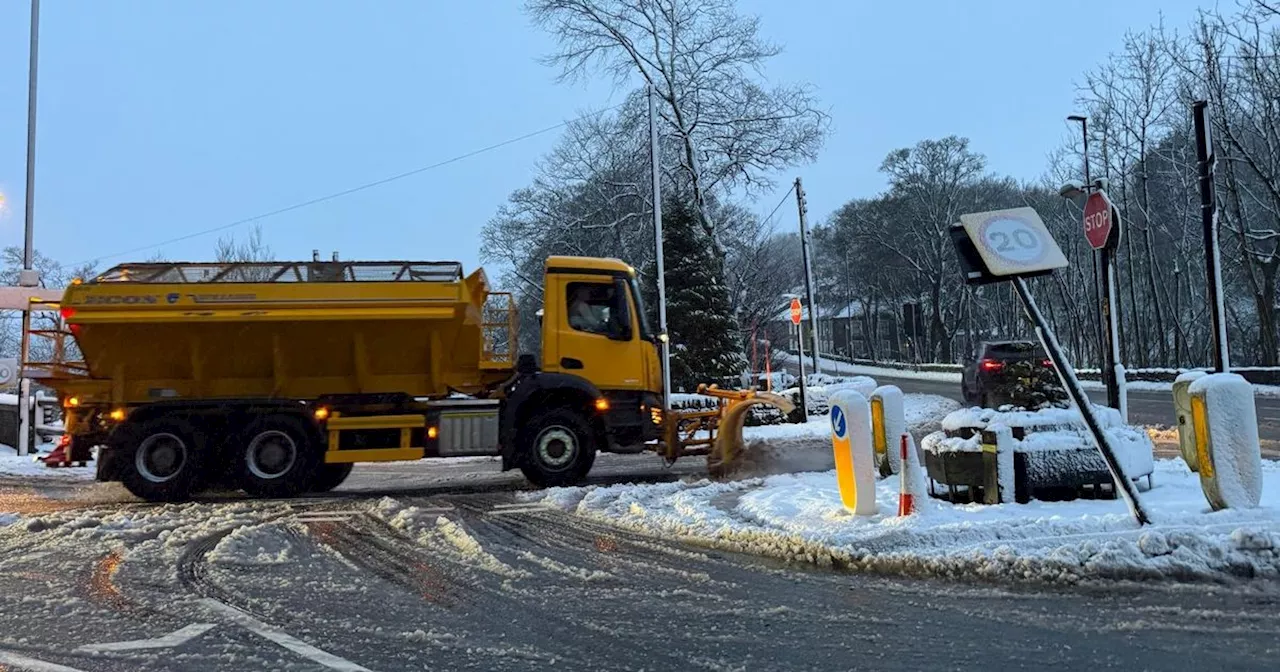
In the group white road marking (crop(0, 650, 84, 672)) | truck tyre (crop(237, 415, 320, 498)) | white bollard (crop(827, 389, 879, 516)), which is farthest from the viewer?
truck tyre (crop(237, 415, 320, 498))

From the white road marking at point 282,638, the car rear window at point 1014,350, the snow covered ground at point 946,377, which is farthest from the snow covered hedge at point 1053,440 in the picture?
the car rear window at point 1014,350

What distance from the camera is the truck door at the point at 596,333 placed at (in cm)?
1224

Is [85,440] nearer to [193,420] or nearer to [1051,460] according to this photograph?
[193,420]

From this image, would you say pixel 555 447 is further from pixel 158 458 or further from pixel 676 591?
pixel 676 591

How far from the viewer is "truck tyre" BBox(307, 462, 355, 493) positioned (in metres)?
12.5

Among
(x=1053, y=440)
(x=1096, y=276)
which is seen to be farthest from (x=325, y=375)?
(x=1096, y=276)

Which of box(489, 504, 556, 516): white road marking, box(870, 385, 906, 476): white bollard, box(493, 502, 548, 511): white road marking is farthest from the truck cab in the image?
box(870, 385, 906, 476): white bollard

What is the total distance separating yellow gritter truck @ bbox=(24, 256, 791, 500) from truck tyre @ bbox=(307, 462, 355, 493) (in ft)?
0.86

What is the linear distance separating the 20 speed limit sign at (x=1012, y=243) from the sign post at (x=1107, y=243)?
11.3 ft

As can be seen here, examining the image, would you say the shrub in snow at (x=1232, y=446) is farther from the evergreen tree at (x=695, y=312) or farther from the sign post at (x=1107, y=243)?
the evergreen tree at (x=695, y=312)

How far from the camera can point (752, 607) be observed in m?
5.51

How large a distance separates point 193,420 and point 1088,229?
1159 centimetres

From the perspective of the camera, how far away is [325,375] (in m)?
12.0

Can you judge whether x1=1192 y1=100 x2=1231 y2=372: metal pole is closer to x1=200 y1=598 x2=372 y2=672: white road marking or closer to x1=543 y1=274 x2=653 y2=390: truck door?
x1=543 y1=274 x2=653 y2=390: truck door
